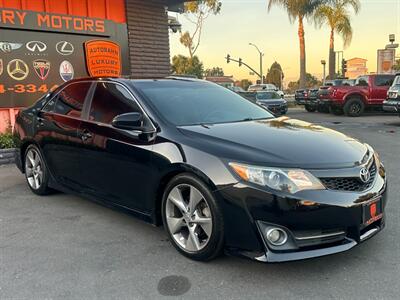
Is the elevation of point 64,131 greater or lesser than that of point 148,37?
lesser

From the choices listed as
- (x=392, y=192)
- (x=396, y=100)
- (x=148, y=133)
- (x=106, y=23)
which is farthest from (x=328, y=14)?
(x=148, y=133)

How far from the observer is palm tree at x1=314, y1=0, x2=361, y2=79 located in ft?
89.2

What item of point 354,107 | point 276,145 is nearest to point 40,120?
point 276,145

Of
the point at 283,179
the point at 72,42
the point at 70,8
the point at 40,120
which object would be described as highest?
the point at 70,8

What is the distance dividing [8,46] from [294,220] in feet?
26.1

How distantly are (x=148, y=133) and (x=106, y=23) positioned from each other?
24.5 ft

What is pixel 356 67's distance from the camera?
51.3 metres

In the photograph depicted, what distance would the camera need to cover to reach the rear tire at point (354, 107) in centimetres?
1820

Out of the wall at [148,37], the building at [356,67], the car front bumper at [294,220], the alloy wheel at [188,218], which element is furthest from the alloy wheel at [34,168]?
the building at [356,67]

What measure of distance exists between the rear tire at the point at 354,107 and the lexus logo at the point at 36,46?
13.1 metres

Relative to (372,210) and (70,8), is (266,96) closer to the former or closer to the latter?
(70,8)

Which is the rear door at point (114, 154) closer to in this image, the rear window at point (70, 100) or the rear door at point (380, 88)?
the rear window at point (70, 100)

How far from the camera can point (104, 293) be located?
118 inches

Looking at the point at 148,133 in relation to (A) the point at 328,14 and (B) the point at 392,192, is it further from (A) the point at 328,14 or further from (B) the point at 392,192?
(A) the point at 328,14
